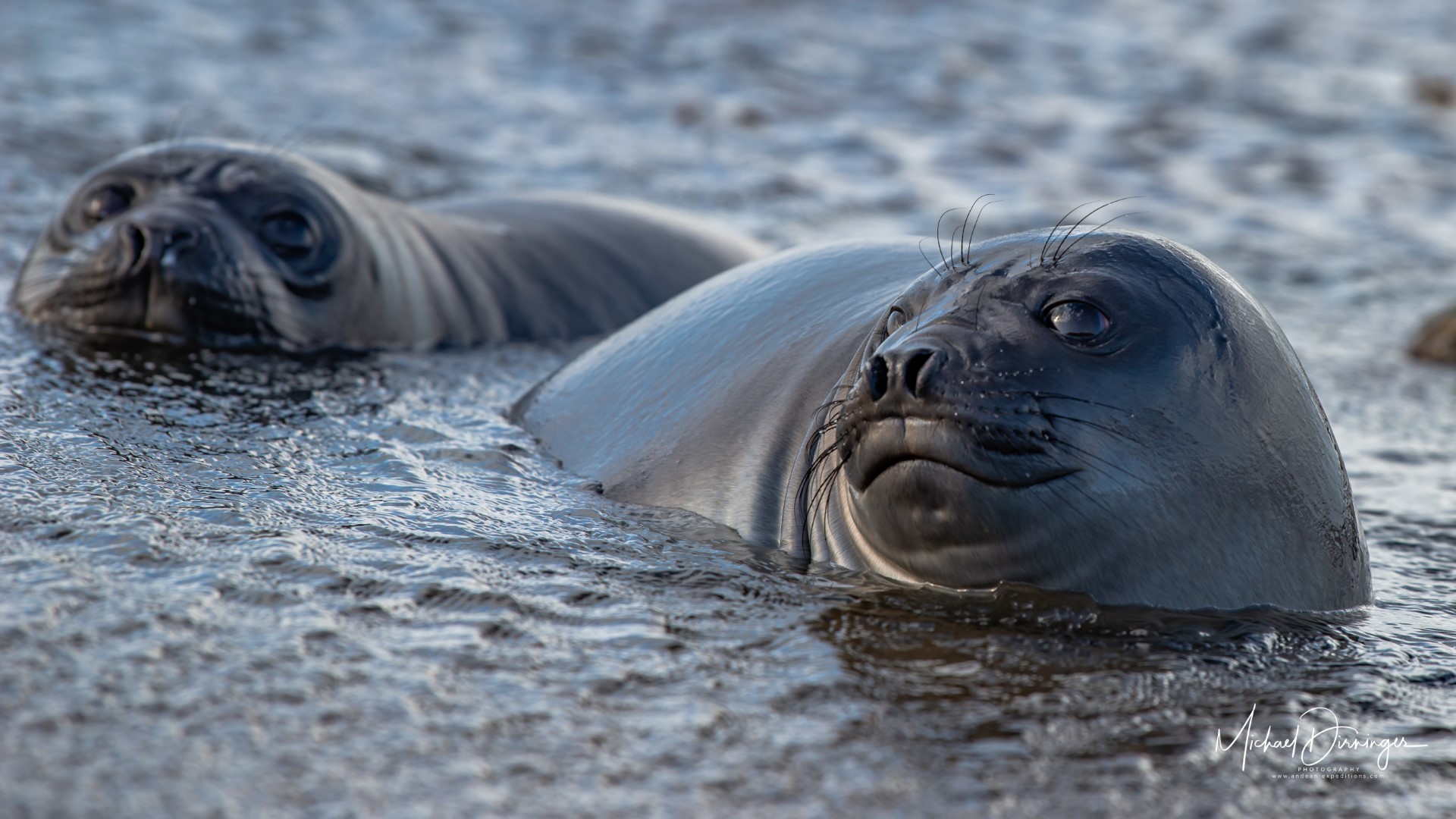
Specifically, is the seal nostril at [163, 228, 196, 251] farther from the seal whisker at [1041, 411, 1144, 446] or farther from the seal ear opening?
the seal ear opening

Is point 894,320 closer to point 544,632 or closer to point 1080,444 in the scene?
point 1080,444

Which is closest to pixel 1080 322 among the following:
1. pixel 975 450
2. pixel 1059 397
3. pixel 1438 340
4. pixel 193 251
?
pixel 1059 397

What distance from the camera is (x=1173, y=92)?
11.6 meters

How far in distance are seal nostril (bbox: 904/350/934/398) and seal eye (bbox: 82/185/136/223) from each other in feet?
11.9

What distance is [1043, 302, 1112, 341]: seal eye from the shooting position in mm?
3309

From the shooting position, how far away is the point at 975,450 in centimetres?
319

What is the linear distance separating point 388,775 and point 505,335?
3.90 m

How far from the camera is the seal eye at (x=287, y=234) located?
5859mm

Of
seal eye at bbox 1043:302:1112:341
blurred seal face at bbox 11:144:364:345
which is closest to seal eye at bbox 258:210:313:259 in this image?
blurred seal face at bbox 11:144:364:345

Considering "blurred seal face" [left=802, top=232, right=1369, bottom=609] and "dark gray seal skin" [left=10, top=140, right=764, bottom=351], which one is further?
"dark gray seal skin" [left=10, top=140, right=764, bottom=351]

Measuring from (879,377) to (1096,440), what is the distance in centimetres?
42

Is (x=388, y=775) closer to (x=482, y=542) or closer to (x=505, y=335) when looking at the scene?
(x=482, y=542)

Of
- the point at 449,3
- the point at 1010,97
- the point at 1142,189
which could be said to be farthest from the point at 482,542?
the point at 449,3

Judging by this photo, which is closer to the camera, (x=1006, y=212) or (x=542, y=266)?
(x=542, y=266)
